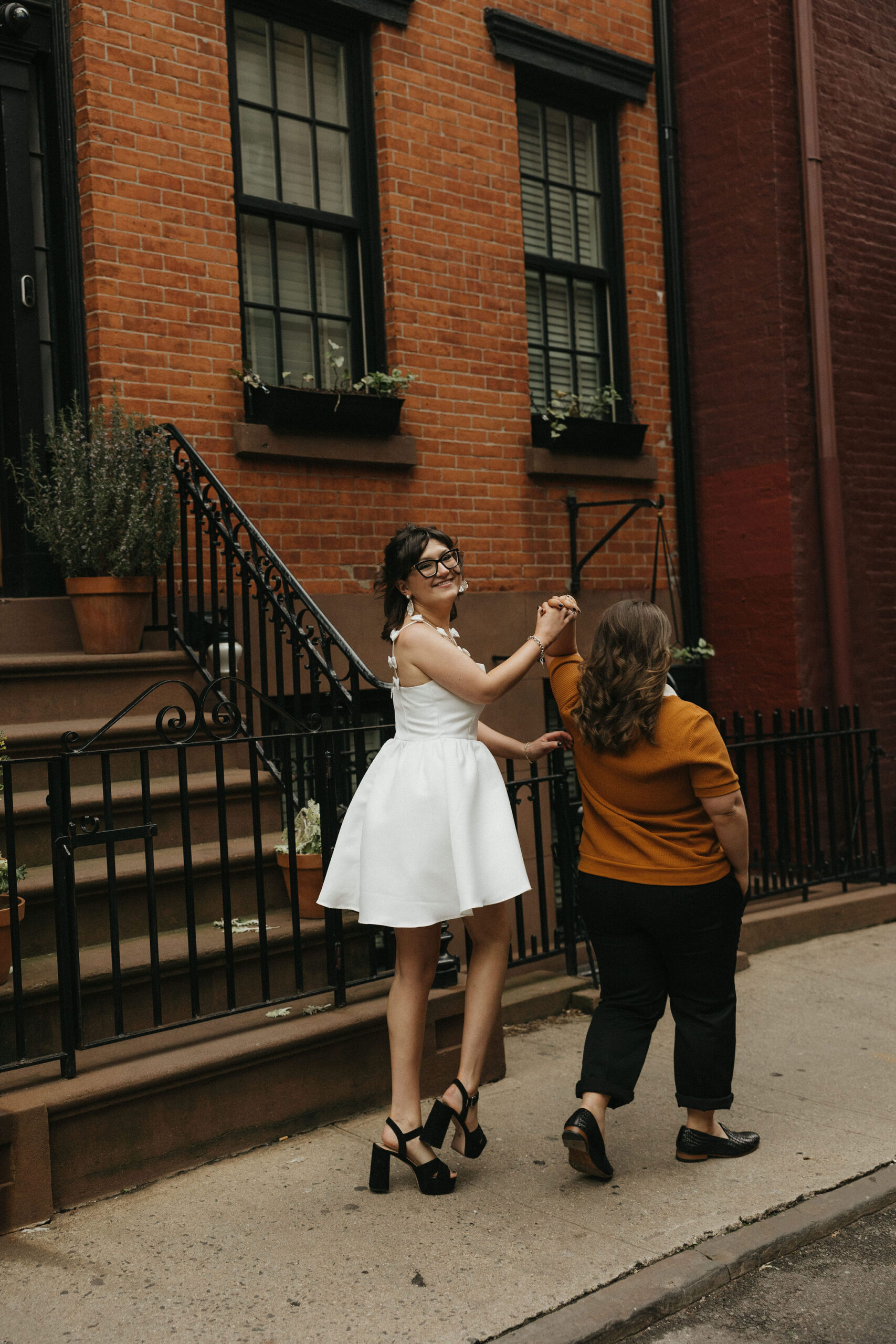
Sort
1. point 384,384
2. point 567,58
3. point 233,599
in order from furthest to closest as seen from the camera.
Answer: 1. point 567,58
2. point 384,384
3. point 233,599

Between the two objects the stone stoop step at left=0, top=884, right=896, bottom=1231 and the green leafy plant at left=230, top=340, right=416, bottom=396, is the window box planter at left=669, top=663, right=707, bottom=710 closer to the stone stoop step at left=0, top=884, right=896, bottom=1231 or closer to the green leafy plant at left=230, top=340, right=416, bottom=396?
the green leafy plant at left=230, top=340, right=416, bottom=396

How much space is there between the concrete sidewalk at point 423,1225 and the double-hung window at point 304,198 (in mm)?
4319

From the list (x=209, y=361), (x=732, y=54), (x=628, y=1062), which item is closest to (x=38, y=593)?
(x=209, y=361)

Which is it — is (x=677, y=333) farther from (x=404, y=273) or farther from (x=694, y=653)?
(x=404, y=273)

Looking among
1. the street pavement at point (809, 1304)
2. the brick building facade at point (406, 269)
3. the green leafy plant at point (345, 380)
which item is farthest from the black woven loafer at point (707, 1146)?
the green leafy plant at point (345, 380)

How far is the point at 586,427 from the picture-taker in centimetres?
811

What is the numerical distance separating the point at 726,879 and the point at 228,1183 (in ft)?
5.87

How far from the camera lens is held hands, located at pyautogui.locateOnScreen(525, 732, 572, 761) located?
3961 mm

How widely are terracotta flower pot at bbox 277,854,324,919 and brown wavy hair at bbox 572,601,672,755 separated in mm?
1434

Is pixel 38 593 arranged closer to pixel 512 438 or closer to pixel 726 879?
pixel 512 438

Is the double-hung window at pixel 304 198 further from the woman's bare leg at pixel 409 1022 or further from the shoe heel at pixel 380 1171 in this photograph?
the shoe heel at pixel 380 1171

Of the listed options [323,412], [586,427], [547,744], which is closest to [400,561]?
[547,744]

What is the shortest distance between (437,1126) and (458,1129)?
0.11 metres

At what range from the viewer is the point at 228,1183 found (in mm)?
3848
